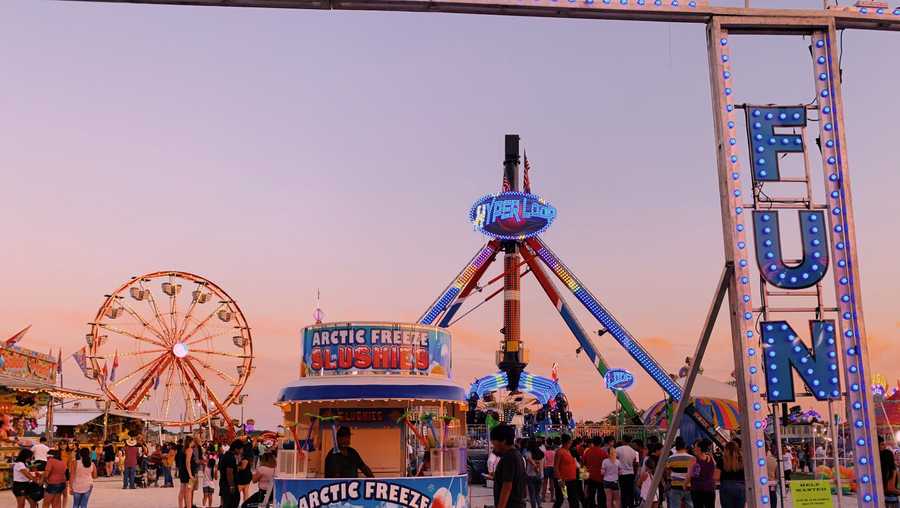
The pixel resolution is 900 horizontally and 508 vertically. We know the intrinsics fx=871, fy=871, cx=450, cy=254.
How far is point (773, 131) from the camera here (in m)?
10.5

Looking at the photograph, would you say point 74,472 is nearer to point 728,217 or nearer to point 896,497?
point 728,217

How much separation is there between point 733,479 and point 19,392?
25.0m

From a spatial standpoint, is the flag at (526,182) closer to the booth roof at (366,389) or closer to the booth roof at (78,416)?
the booth roof at (78,416)

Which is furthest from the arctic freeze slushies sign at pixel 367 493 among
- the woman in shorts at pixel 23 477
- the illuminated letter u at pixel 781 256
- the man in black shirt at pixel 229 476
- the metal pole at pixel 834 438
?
the woman in shorts at pixel 23 477

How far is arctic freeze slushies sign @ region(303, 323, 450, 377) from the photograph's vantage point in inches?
513

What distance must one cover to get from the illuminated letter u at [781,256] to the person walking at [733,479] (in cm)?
297

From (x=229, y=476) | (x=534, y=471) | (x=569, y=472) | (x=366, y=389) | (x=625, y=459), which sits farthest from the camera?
(x=534, y=471)

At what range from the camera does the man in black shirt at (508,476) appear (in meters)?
8.14

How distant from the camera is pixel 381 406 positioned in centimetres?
1373

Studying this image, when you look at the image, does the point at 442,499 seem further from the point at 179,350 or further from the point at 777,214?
the point at 179,350

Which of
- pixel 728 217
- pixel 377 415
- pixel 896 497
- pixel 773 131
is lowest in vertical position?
pixel 896 497

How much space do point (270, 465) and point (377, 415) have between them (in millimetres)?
1829

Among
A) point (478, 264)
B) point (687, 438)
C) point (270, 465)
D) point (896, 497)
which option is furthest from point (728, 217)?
point (478, 264)

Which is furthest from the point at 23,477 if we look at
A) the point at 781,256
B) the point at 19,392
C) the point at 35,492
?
the point at 19,392
